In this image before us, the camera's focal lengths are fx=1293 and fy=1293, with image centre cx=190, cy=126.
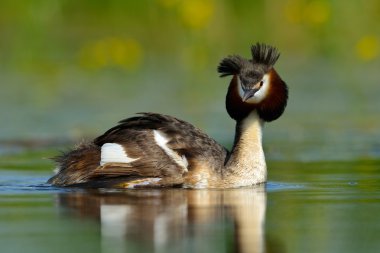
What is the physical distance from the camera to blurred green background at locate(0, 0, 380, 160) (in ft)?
63.4

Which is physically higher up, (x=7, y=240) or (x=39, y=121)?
(x=39, y=121)

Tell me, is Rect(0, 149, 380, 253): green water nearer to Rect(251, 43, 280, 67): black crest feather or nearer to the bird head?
the bird head

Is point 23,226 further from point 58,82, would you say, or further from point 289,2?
point 289,2

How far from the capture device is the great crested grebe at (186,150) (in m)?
13.1

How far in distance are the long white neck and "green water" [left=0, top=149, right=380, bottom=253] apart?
0.59ft

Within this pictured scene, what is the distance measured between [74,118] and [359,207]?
10017mm

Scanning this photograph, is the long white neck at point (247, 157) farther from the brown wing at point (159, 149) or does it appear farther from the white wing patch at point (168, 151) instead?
the white wing patch at point (168, 151)

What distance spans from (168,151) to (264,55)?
4.83ft

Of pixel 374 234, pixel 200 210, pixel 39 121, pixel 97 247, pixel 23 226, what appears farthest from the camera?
pixel 39 121

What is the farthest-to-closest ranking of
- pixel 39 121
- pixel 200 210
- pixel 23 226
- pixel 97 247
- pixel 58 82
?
1. pixel 58 82
2. pixel 39 121
3. pixel 200 210
4. pixel 23 226
5. pixel 97 247

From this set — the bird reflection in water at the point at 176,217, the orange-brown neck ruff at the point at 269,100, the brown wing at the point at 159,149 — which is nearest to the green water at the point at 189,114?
the bird reflection in water at the point at 176,217

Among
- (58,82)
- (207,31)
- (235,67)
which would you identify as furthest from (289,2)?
(235,67)

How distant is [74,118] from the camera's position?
20844 millimetres

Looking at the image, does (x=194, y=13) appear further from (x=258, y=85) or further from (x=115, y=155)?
(x=115, y=155)
